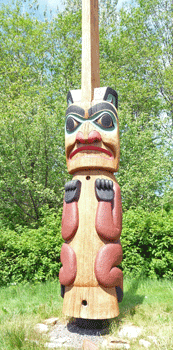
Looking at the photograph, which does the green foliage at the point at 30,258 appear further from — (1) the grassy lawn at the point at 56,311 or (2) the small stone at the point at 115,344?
Result: (2) the small stone at the point at 115,344

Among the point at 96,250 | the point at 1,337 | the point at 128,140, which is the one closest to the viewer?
the point at 1,337

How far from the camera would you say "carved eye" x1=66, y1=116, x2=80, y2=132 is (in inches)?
165

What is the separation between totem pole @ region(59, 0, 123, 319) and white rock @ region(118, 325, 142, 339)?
0.27 meters

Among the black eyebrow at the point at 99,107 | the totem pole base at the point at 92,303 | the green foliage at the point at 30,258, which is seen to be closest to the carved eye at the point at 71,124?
the black eyebrow at the point at 99,107

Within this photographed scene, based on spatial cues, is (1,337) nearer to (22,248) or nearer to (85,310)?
(85,310)

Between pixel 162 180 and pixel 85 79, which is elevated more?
pixel 85 79

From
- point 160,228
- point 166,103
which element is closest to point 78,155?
point 160,228

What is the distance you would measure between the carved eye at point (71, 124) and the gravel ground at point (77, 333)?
267cm

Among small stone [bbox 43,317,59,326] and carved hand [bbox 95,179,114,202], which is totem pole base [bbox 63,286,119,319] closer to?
small stone [bbox 43,317,59,326]

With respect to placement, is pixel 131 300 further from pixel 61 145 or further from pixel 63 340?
pixel 61 145

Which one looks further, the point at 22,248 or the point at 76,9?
the point at 76,9

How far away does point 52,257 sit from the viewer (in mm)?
6617

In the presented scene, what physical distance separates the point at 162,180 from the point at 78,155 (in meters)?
6.58

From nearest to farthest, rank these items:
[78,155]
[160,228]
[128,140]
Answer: [78,155] < [160,228] < [128,140]
